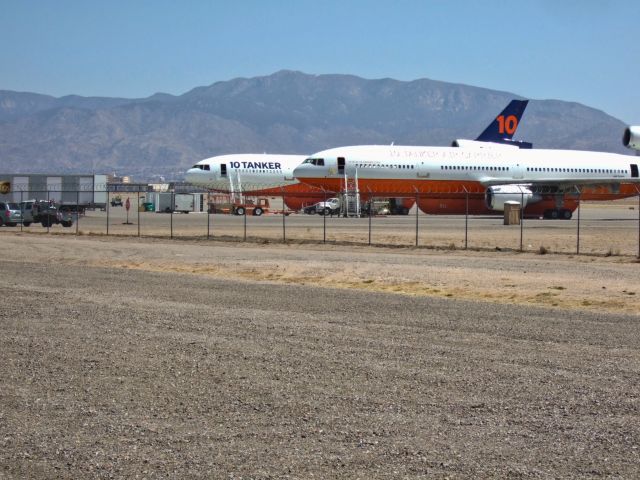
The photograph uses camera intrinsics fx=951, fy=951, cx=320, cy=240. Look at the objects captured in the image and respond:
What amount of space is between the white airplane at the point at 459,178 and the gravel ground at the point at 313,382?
3669 cm

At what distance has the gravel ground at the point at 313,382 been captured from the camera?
7.50 meters

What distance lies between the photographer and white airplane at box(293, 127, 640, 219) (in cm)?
5697

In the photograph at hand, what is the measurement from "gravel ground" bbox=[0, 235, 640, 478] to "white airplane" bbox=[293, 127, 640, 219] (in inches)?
1445

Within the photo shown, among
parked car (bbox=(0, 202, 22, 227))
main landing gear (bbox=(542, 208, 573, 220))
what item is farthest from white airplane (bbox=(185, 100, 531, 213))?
parked car (bbox=(0, 202, 22, 227))

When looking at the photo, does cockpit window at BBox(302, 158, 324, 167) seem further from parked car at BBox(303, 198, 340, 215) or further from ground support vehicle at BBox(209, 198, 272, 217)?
ground support vehicle at BBox(209, 198, 272, 217)

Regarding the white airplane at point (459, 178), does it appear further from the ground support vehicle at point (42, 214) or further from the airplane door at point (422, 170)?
the ground support vehicle at point (42, 214)

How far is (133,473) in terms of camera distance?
712 centimetres

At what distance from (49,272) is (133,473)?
57.4 ft

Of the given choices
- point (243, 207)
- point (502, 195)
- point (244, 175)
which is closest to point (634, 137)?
point (502, 195)

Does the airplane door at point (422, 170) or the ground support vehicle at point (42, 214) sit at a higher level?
the airplane door at point (422, 170)

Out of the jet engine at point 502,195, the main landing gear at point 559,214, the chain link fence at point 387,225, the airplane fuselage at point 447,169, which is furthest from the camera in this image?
the airplane fuselage at point 447,169

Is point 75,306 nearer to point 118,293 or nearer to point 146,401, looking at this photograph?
point 118,293

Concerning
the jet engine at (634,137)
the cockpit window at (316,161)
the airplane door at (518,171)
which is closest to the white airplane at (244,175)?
the cockpit window at (316,161)

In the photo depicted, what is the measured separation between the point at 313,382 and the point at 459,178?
167 feet
